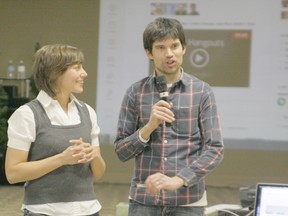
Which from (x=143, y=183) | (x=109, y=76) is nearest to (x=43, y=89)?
(x=143, y=183)

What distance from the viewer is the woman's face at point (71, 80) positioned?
73.1 inches

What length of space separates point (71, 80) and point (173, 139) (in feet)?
Result: 1.47

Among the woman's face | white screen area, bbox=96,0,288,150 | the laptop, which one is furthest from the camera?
white screen area, bbox=96,0,288,150

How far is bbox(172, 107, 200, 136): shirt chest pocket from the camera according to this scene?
6.07ft

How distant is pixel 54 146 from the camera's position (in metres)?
1.80

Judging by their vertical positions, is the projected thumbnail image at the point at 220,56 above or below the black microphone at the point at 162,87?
above

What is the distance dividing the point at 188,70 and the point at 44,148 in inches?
203

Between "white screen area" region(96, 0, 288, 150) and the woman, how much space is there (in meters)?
4.83

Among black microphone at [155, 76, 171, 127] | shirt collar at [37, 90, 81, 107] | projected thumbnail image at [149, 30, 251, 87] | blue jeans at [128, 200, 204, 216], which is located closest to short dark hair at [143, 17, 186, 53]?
black microphone at [155, 76, 171, 127]

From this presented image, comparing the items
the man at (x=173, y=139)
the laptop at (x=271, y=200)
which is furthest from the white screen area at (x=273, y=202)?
the man at (x=173, y=139)

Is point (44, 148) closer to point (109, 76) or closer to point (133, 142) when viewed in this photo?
point (133, 142)

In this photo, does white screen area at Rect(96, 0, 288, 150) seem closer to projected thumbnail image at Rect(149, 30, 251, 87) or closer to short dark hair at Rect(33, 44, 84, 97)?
projected thumbnail image at Rect(149, 30, 251, 87)

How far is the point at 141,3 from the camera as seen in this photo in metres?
6.67

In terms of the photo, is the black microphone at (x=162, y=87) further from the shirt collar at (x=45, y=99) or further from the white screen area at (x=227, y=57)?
the white screen area at (x=227, y=57)
